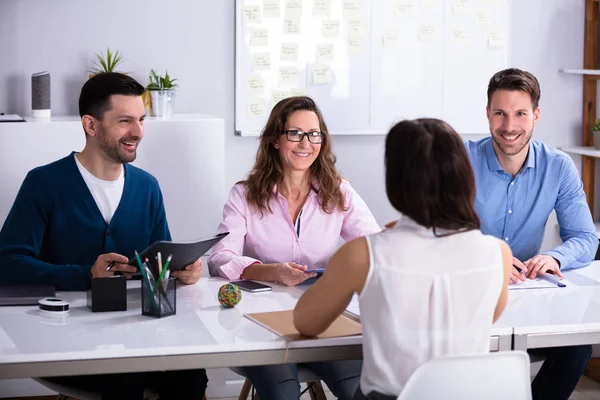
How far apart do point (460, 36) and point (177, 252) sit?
249 centimetres

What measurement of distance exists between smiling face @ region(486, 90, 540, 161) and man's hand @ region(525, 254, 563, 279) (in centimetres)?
50

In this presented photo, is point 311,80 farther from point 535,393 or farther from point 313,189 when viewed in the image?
point 535,393

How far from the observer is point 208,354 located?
1989mm

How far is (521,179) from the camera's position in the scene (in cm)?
319

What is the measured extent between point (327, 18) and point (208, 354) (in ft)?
8.23

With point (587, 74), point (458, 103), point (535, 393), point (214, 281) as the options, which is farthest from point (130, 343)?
point (587, 74)

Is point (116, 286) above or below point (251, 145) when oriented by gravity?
below

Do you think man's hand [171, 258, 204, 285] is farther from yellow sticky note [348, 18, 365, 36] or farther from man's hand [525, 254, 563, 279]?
yellow sticky note [348, 18, 365, 36]

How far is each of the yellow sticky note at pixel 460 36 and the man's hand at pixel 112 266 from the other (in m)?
2.50

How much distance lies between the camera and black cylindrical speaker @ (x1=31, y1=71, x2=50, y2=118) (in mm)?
3672

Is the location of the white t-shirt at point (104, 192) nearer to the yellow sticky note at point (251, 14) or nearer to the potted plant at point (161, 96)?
the potted plant at point (161, 96)

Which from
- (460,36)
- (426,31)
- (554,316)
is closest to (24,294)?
(554,316)

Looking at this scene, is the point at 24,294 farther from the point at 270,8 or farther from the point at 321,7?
the point at 321,7

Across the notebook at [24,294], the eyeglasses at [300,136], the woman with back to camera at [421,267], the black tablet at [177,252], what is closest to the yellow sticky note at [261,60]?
the eyeglasses at [300,136]
